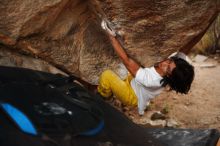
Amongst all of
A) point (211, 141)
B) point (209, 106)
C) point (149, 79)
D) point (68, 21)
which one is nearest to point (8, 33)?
point (68, 21)

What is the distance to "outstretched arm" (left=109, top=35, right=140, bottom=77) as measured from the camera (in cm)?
458

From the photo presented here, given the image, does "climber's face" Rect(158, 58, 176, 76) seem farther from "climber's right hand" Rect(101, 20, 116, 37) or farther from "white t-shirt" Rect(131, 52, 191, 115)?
"climber's right hand" Rect(101, 20, 116, 37)

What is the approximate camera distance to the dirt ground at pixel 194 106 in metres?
5.84

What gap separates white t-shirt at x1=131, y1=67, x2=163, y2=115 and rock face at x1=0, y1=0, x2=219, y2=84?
0.31 ft

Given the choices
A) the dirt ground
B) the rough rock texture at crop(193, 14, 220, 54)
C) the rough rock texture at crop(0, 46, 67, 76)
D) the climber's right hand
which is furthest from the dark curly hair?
the rough rock texture at crop(193, 14, 220, 54)

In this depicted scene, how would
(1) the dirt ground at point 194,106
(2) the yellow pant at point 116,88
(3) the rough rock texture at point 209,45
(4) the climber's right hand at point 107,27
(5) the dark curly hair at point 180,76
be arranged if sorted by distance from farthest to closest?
(3) the rough rock texture at point 209,45, (1) the dirt ground at point 194,106, (2) the yellow pant at point 116,88, (5) the dark curly hair at point 180,76, (4) the climber's right hand at point 107,27

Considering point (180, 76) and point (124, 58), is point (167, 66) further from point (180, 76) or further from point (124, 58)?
point (124, 58)

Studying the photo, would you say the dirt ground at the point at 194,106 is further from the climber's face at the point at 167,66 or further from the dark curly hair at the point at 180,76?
the climber's face at the point at 167,66

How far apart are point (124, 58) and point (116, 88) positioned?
0.53 meters

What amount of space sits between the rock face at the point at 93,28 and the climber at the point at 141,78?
0.08 m

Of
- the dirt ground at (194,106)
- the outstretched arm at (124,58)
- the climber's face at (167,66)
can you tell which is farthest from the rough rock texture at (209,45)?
the outstretched arm at (124,58)

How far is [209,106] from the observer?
6332 millimetres

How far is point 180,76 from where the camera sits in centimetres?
481

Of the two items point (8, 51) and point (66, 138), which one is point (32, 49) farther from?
point (66, 138)
